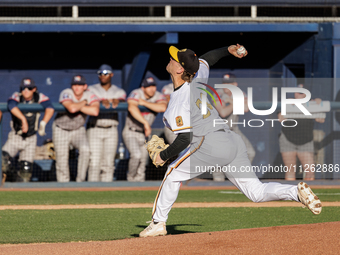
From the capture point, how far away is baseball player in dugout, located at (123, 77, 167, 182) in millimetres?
10102

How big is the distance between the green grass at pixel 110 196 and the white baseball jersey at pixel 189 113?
365 centimetres

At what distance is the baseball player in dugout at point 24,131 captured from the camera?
390 inches

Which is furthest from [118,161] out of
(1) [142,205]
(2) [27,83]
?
(1) [142,205]

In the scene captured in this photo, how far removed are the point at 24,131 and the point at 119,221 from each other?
13.0 ft

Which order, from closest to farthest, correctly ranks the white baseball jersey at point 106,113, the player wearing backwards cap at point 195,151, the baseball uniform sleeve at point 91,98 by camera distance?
the player wearing backwards cap at point 195,151, the baseball uniform sleeve at point 91,98, the white baseball jersey at point 106,113

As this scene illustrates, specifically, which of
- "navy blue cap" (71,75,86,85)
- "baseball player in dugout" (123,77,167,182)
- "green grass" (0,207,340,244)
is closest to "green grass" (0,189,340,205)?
"baseball player in dugout" (123,77,167,182)

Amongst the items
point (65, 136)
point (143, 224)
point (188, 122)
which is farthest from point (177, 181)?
point (65, 136)

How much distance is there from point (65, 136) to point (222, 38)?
A: 17.8ft

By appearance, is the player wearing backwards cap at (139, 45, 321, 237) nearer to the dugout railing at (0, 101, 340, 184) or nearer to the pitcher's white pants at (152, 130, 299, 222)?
the pitcher's white pants at (152, 130, 299, 222)

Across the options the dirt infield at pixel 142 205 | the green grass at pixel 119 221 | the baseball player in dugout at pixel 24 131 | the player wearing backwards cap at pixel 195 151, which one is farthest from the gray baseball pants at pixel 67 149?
the player wearing backwards cap at pixel 195 151

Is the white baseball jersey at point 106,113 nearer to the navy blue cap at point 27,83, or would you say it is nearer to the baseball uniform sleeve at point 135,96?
the baseball uniform sleeve at point 135,96

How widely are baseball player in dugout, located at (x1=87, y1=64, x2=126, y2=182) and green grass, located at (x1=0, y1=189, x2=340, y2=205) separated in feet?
1.74

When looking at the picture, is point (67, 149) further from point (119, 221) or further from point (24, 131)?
point (119, 221)

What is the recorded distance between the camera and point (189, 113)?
16.1ft
